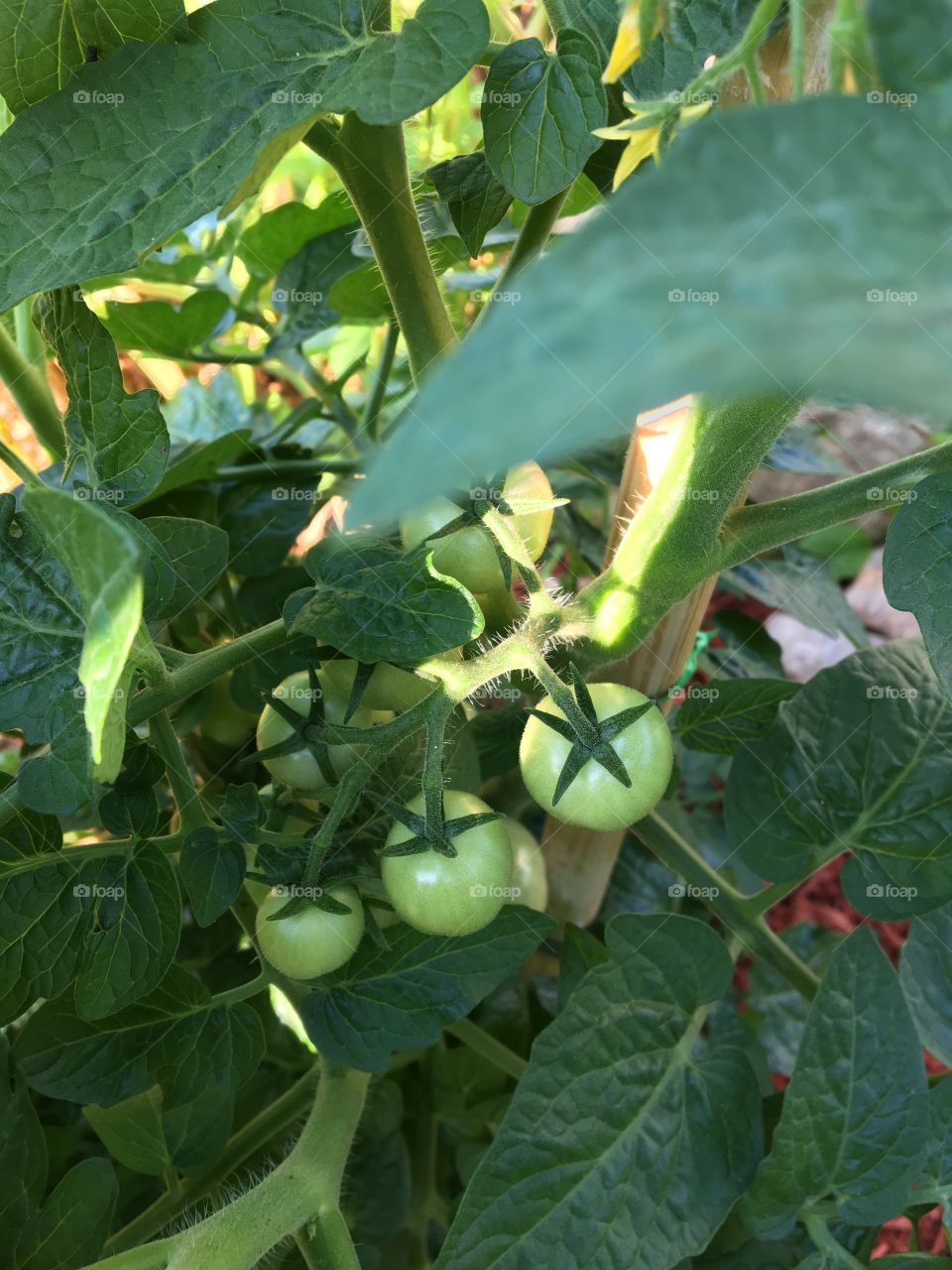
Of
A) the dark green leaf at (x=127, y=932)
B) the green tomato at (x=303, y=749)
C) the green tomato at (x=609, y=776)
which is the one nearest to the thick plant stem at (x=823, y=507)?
the green tomato at (x=609, y=776)

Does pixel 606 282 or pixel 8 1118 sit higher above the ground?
pixel 606 282

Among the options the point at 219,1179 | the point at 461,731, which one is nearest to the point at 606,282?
the point at 461,731

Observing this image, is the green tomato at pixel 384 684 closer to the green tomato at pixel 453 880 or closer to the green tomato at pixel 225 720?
the green tomato at pixel 453 880

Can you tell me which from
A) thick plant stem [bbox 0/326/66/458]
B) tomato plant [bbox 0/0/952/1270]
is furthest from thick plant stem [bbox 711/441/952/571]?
thick plant stem [bbox 0/326/66/458]

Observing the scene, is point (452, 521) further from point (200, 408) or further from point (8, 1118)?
point (200, 408)

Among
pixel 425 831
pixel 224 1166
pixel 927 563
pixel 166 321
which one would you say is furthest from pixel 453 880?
pixel 166 321

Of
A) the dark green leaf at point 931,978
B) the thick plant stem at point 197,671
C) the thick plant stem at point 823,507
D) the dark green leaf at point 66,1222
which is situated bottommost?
the dark green leaf at point 931,978

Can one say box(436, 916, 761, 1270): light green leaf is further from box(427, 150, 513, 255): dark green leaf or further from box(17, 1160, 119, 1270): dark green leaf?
box(427, 150, 513, 255): dark green leaf
